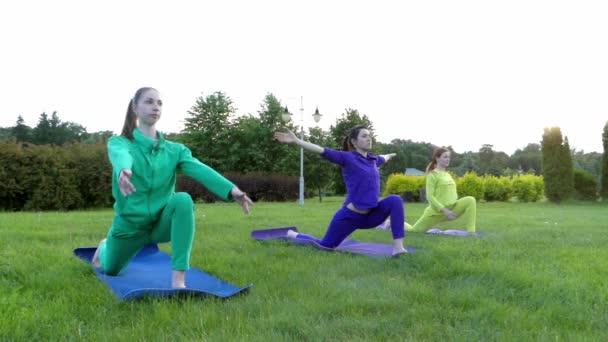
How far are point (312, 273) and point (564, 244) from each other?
4.01 m

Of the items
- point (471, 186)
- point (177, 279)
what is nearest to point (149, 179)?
point (177, 279)

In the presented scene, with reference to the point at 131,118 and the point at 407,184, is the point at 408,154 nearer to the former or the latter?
the point at 407,184

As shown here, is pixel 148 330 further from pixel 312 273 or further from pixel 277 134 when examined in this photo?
pixel 277 134

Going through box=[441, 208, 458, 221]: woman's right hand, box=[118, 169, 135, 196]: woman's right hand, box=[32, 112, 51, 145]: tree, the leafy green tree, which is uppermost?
box=[32, 112, 51, 145]: tree

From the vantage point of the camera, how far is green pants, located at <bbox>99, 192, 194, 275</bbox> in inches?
138

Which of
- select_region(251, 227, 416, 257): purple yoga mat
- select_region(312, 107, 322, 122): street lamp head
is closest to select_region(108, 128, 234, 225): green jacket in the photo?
select_region(251, 227, 416, 257): purple yoga mat

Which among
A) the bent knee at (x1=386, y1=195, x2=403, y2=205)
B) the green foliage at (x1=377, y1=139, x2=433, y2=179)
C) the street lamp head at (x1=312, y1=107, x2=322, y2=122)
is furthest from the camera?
the green foliage at (x1=377, y1=139, x2=433, y2=179)

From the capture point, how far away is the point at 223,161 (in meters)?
38.8

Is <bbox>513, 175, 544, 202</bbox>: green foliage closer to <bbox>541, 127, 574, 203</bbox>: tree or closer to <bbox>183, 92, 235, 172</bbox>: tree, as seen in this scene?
<bbox>541, 127, 574, 203</bbox>: tree

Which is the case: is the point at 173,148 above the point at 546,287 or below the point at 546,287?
above

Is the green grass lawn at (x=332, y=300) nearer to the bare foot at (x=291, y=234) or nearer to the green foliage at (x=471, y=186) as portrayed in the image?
the bare foot at (x=291, y=234)

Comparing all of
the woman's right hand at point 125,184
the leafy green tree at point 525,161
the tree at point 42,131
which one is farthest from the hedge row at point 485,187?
the leafy green tree at point 525,161

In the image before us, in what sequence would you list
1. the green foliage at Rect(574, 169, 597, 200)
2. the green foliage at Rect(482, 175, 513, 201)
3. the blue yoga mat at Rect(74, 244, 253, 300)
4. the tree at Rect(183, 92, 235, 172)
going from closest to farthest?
1. the blue yoga mat at Rect(74, 244, 253, 300)
2. the green foliage at Rect(574, 169, 597, 200)
3. the green foliage at Rect(482, 175, 513, 201)
4. the tree at Rect(183, 92, 235, 172)

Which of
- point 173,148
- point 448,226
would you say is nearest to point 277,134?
point 173,148
